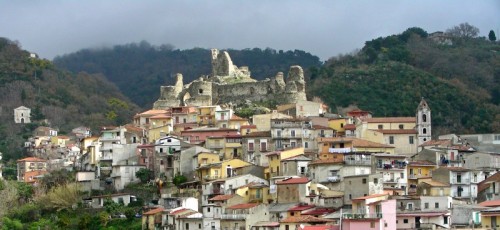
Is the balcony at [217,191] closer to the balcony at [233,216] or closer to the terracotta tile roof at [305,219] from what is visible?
the balcony at [233,216]

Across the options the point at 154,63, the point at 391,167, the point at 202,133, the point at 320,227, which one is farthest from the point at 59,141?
the point at 154,63

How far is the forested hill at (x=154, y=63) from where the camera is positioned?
5861 inches

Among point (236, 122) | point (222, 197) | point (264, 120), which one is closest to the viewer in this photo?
point (222, 197)

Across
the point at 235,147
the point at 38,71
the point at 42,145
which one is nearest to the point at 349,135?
the point at 235,147

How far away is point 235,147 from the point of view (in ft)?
248

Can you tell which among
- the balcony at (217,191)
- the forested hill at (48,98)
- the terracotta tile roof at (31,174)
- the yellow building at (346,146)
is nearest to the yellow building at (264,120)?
the yellow building at (346,146)

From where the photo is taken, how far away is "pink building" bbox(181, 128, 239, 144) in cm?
7756

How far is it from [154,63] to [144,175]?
98.0 meters

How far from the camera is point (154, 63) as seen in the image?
171 meters

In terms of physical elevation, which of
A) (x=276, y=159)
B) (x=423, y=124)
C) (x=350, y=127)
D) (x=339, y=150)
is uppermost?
(x=423, y=124)

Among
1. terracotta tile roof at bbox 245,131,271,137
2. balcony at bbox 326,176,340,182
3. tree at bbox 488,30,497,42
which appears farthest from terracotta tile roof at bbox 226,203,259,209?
tree at bbox 488,30,497,42

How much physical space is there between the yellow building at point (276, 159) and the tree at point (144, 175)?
308 inches

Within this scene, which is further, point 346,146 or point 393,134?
point 393,134

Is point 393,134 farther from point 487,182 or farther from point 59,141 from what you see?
point 59,141
